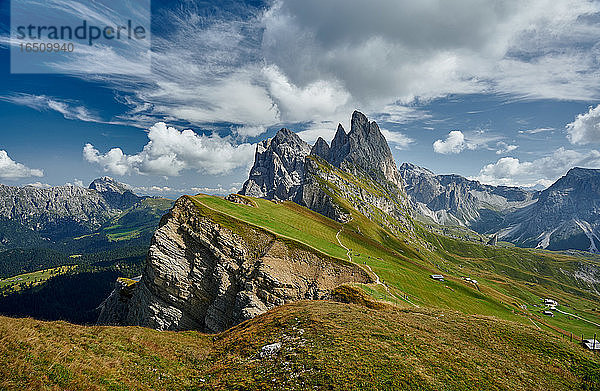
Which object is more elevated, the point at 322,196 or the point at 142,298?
the point at 322,196

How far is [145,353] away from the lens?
17922mm

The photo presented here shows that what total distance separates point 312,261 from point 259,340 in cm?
2840

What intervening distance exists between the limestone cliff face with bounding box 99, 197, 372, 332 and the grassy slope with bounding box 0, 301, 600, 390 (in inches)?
752

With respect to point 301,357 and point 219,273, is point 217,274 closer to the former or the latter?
point 219,273

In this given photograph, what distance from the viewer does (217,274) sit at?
46.2m

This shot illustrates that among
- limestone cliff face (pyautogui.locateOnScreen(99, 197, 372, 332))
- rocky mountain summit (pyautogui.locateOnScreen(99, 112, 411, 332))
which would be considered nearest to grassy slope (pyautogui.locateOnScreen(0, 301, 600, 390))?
limestone cliff face (pyautogui.locateOnScreen(99, 197, 372, 332))

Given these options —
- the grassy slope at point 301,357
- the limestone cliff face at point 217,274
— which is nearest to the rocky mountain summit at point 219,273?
the limestone cliff face at point 217,274

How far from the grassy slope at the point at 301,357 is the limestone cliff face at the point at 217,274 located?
19.1 m

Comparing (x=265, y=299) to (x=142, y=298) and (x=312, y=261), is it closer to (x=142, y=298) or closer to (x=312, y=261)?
(x=312, y=261)

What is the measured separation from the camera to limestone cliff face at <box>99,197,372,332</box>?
145 feet

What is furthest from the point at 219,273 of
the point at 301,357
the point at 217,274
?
the point at 301,357

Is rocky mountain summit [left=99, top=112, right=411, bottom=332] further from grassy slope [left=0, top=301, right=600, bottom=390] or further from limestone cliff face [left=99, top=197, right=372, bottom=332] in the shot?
grassy slope [left=0, top=301, right=600, bottom=390]

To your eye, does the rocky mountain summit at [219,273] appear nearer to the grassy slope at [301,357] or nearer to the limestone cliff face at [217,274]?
the limestone cliff face at [217,274]

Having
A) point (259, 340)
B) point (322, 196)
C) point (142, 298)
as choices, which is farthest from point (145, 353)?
point (322, 196)
